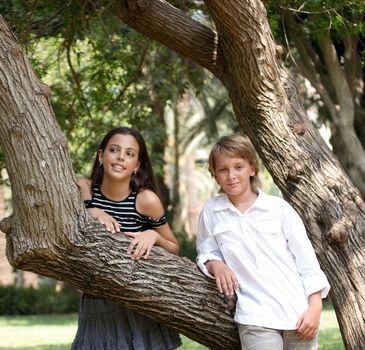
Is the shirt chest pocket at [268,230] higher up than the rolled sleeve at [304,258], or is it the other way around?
the shirt chest pocket at [268,230]

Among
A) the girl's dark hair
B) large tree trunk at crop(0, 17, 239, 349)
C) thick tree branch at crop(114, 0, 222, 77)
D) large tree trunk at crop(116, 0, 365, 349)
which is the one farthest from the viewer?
thick tree branch at crop(114, 0, 222, 77)

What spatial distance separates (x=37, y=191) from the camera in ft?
13.3

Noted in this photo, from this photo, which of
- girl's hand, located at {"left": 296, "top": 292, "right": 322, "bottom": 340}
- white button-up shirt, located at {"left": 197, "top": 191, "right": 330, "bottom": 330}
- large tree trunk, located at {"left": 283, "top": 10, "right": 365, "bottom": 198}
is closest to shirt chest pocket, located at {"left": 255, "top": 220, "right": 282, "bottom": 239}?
white button-up shirt, located at {"left": 197, "top": 191, "right": 330, "bottom": 330}

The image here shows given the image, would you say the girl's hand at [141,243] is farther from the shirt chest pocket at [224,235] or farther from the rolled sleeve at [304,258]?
the rolled sleeve at [304,258]

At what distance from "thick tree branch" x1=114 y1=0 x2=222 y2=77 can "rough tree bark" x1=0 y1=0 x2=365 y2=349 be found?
2cm

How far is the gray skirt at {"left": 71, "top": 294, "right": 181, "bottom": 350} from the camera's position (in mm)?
4422

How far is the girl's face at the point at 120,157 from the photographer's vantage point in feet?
14.5

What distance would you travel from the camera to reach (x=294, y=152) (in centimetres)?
516

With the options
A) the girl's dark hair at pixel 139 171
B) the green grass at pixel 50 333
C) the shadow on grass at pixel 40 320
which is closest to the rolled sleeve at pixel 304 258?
the girl's dark hair at pixel 139 171

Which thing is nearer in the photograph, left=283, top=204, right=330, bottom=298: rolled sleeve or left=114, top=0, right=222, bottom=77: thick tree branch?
left=283, top=204, right=330, bottom=298: rolled sleeve

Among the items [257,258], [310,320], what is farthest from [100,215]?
[310,320]

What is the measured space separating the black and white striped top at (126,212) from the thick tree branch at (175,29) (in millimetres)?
1423

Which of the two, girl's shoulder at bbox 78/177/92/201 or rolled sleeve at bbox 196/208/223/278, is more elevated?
girl's shoulder at bbox 78/177/92/201

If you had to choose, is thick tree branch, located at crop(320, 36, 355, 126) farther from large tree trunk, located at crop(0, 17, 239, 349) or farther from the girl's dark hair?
large tree trunk, located at crop(0, 17, 239, 349)
